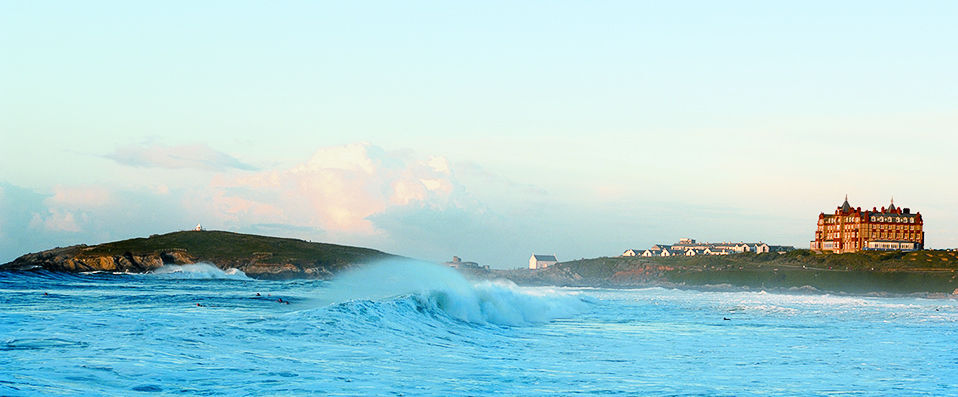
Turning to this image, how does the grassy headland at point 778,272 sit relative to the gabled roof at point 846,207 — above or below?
below

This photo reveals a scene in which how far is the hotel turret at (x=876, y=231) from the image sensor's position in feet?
511

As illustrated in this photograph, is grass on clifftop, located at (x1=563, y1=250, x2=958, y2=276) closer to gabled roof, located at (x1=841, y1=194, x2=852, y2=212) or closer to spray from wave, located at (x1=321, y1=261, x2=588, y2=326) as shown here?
gabled roof, located at (x1=841, y1=194, x2=852, y2=212)

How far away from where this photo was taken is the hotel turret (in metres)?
156

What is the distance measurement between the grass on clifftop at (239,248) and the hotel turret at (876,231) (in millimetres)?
93636

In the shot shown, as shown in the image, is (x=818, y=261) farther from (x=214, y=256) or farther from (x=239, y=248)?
(x=239, y=248)

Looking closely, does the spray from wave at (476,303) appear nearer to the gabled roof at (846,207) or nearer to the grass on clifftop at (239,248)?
the grass on clifftop at (239,248)

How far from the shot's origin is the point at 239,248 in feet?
538

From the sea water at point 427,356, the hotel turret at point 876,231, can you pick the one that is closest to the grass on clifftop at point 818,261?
the hotel turret at point 876,231

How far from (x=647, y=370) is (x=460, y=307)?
1578cm

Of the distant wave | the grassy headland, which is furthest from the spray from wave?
the distant wave

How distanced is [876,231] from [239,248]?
12532 cm

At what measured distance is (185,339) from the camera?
18.7 meters

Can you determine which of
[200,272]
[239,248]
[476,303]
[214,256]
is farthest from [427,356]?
[239,248]

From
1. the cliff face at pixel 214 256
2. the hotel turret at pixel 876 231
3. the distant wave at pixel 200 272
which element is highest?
the hotel turret at pixel 876 231
